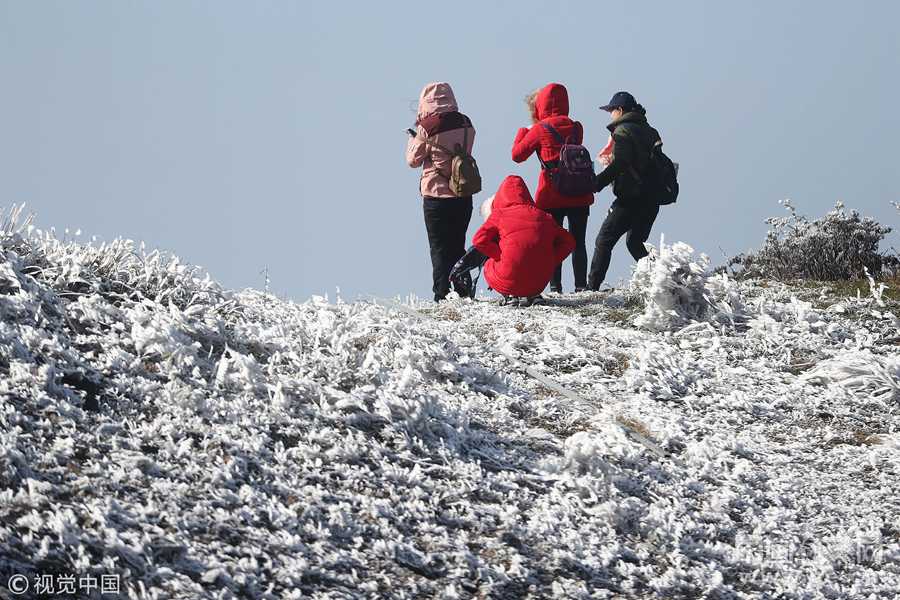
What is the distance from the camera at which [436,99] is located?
35.6ft

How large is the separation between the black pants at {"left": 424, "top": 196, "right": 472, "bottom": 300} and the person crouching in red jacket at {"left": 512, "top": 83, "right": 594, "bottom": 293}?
35.7 inches

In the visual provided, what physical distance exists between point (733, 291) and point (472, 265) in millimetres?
2934

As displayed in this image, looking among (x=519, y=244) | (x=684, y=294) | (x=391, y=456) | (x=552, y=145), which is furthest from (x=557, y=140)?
(x=391, y=456)

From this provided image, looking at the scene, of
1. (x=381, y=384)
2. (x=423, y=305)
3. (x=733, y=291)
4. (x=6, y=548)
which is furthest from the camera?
(x=423, y=305)

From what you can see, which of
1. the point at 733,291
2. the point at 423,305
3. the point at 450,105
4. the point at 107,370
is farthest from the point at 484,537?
the point at 450,105

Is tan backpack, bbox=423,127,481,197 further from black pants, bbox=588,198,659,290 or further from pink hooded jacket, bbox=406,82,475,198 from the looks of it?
black pants, bbox=588,198,659,290

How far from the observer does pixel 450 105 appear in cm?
1089

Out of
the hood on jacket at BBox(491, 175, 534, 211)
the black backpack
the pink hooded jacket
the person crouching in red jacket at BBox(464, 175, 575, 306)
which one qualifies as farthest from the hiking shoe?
the black backpack

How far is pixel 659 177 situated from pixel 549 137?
1437 millimetres

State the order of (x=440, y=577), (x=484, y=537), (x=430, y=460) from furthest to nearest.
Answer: (x=430, y=460) < (x=484, y=537) < (x=440, y=577)

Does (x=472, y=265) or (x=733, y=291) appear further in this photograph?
(x=472, y=265)

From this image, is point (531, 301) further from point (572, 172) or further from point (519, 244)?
Answer: point (572, 172)

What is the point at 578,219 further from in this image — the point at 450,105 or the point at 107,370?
the point at 107,370

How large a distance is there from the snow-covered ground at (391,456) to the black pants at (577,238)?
3985 mm
